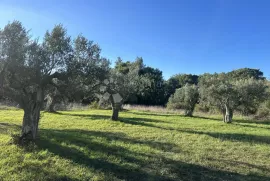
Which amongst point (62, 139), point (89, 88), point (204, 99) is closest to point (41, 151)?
point (62, 139)

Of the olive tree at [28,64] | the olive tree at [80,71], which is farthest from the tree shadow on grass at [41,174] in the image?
the olive tree at [80,71]

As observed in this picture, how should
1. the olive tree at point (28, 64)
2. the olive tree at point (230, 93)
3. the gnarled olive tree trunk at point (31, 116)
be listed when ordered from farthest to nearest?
the olive tree at point (230, 93) < the gnarled olive tree trunk at point (31, 116) < the olive tree at point (28, 64)

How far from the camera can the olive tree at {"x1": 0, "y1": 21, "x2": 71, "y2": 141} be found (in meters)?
6.99

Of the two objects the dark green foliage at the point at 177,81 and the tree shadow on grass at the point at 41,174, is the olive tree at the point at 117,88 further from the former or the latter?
the dark green foliage at the point at 177,81

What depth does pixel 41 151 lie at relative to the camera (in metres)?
6.71

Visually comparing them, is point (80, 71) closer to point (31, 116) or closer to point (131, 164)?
point (31, 116)

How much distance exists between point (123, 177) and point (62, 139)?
14.1 ft

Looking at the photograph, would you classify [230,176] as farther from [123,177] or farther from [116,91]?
[116,91]

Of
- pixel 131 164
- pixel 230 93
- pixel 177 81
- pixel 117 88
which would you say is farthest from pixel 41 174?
pixel 177 81

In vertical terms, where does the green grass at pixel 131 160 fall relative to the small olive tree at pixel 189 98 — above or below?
below

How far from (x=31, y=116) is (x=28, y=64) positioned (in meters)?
1.89

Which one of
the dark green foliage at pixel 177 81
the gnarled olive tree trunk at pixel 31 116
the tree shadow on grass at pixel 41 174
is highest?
the dark green foliage at pixel 177 81

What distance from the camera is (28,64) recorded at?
24.1 ft

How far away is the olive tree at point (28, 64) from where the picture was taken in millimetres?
6992
